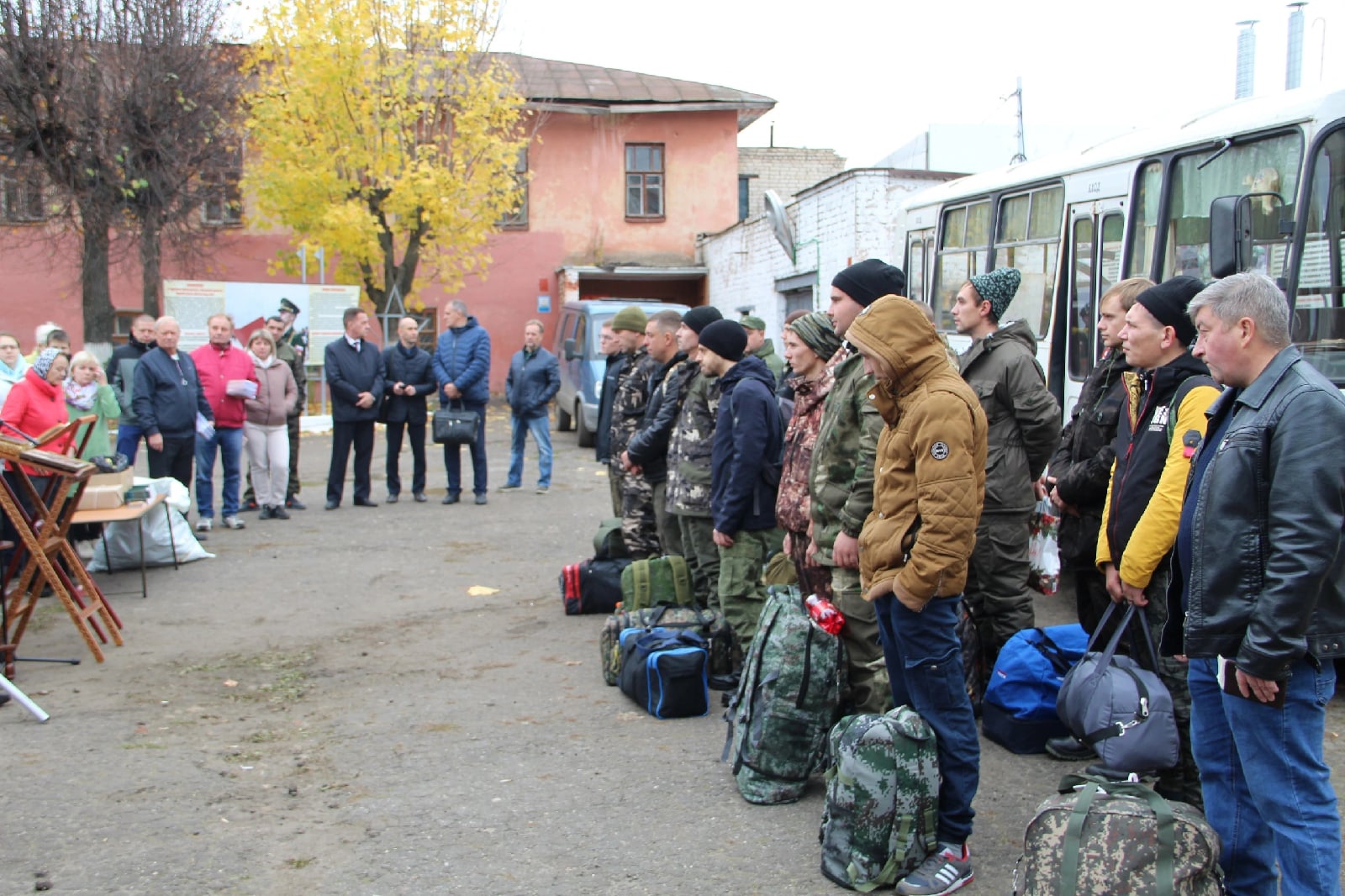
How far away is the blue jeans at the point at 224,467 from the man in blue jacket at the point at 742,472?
20.9ft

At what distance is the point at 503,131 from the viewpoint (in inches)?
963

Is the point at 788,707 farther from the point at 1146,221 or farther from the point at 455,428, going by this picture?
the point at 455,428

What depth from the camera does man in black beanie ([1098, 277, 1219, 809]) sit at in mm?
3959

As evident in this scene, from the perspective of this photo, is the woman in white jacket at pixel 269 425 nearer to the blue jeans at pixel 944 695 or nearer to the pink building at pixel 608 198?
the blue jeans at pixel 944 695

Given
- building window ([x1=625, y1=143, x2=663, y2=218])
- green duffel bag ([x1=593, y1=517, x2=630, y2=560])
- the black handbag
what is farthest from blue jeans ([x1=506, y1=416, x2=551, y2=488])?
building window ([x1=625, y1=143, x2=663, y2=218])

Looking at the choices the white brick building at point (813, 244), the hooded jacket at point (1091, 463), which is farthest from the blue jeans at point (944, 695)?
the white brick building at point (813, 244)

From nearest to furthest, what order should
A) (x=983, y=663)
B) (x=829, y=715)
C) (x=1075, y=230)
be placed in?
(x=829, y=715)
(x=983, y=663)
(x=1075, y=230)

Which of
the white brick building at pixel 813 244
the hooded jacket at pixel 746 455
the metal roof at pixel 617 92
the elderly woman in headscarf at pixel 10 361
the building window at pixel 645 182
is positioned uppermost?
the metal roof at pixel 617 92

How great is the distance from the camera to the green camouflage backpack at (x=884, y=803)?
3820 millimetres

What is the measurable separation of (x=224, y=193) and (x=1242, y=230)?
59.8 ft

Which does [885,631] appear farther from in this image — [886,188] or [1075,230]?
[886,188]

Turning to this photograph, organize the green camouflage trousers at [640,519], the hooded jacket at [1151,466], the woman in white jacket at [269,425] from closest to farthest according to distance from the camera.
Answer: the hooded jacket at [1151,466], the green camouflage trousers at [640,519], the woman in white jacket at [269,425]

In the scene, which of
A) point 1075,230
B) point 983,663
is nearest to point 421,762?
point 983,663

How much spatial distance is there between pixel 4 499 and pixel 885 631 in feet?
15.1
